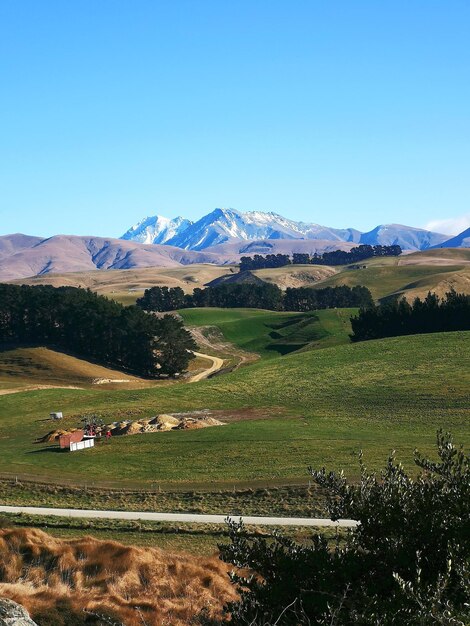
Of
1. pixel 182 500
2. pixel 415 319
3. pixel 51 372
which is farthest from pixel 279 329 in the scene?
pixel 182 500

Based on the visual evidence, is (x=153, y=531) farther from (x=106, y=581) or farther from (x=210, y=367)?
(x=210, y=367)

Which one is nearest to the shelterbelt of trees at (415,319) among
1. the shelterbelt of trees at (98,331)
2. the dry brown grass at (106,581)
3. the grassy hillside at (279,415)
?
the grassy hillside at (279,415)

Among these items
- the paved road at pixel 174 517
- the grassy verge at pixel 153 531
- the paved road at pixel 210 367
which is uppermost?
the paved road at pixel 210 367

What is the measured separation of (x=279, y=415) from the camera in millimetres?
74812

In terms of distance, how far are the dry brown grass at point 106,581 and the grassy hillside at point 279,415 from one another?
20419 mm

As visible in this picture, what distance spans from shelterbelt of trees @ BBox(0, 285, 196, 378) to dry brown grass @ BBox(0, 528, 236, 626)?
96.5 m

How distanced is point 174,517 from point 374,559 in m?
25.0

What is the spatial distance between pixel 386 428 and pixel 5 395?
5327 centimetres

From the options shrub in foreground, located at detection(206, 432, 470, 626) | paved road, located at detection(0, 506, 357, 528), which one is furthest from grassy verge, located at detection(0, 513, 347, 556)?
shrub in foreground, located at detection(206, 432, 470, 626)

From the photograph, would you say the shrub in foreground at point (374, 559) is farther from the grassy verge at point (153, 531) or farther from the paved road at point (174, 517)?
the paved road at point (174, 517)

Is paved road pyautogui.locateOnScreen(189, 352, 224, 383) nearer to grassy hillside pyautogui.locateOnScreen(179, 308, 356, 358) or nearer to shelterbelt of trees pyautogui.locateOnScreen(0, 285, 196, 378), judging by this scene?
shelterbelt of trees pyautogui.locateOnScreen(0, 285, 196, 378)

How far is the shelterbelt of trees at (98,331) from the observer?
127688mm

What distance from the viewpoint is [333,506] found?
57.3 feet

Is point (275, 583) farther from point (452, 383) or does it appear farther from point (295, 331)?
point (295, 331)
